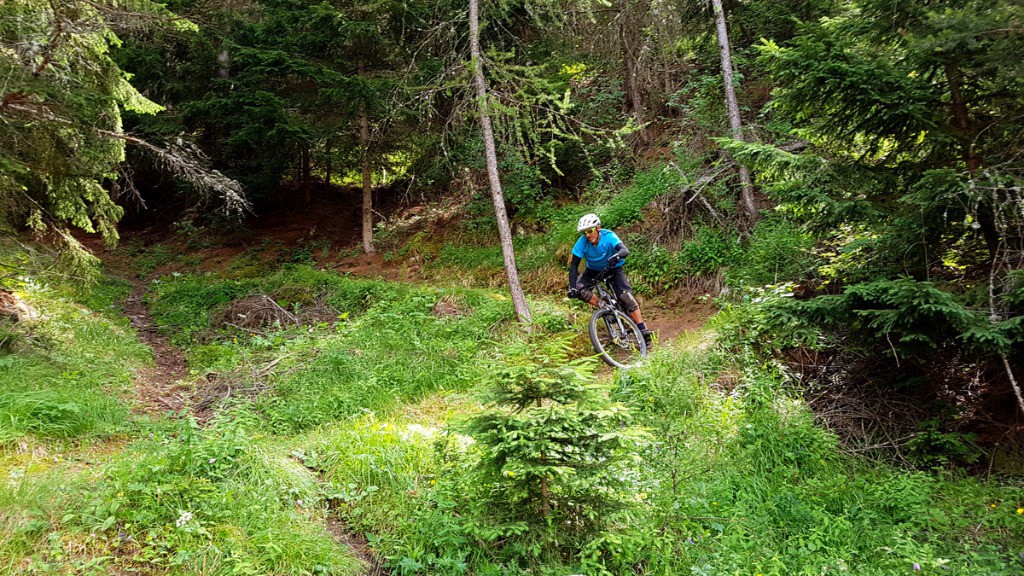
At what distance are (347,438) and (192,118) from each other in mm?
15118

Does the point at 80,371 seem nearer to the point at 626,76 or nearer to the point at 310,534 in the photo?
the point at 310,534

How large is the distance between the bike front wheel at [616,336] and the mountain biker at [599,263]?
0.14 meters

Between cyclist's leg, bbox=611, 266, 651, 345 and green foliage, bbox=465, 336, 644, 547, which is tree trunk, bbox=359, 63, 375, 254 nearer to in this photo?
cyclist's leg, bbox=611, 266, 651, 345

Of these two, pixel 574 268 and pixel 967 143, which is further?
pixel 574 268

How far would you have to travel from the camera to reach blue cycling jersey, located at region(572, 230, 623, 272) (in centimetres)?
791

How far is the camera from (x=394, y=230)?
15992 millimetres

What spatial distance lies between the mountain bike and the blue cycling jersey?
0.16 meters

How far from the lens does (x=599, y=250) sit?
795cm

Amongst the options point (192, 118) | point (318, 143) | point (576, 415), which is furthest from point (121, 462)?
point (192, 118)

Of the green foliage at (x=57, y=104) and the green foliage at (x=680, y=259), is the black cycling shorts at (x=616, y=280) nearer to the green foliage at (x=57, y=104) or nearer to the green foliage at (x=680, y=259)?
the green foliage at (x=680, y=259)

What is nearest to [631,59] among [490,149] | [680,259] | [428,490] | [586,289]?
[680,259]

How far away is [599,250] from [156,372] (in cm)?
713

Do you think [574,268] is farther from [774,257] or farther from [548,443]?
[548,443]

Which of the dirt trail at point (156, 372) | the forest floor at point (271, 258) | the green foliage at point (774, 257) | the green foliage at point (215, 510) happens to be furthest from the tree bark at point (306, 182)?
the green foliage at point (215, 510)
